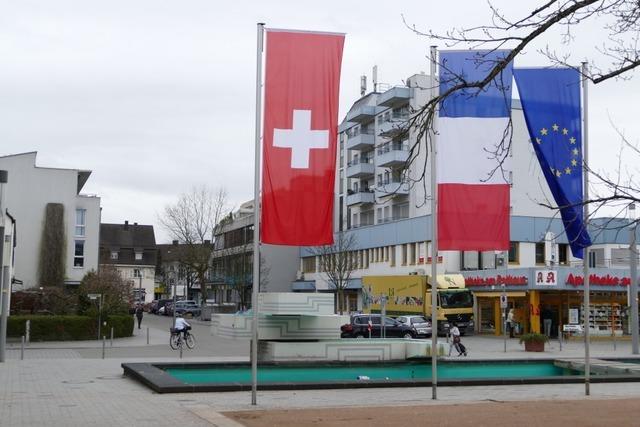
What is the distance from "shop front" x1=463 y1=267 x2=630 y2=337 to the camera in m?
50.2

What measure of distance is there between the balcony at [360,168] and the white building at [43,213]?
24634mm

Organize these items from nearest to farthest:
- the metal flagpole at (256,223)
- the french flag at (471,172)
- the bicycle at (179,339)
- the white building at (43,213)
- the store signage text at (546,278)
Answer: the metal flagpole at (256,223)
the french flag at (471,172)
the bicycle at (179,339)
the store signage text at (546,278)
the white building at (43,213)

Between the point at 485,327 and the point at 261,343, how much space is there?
115 feet

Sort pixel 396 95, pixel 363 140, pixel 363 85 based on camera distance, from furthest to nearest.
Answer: pixel 363 85, pixel 363 140, pixel 396 95

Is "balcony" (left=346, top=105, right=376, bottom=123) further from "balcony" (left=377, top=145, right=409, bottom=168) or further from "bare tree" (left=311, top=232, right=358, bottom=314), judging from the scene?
"bare tree" (left=311, top=232, right=358, bottom=314)

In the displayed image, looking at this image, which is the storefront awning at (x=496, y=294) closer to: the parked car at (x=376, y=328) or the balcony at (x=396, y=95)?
the parked car at (x=376, y=328)

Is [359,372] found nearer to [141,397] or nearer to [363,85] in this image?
[141,397]

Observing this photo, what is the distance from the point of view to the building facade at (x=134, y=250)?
134500 mm

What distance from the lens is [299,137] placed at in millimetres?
15562

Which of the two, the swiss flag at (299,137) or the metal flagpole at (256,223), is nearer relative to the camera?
the metal flagpole at (256,223)

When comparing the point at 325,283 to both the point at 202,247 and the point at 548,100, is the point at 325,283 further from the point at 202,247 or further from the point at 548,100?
the point at 548,100

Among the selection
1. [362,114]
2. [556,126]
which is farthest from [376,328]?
[362,114]

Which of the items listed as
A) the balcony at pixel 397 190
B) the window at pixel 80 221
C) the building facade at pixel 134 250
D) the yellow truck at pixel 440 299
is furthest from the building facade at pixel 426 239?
the building facade at pixel 134 250

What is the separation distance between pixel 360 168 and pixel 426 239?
18.8 metres
